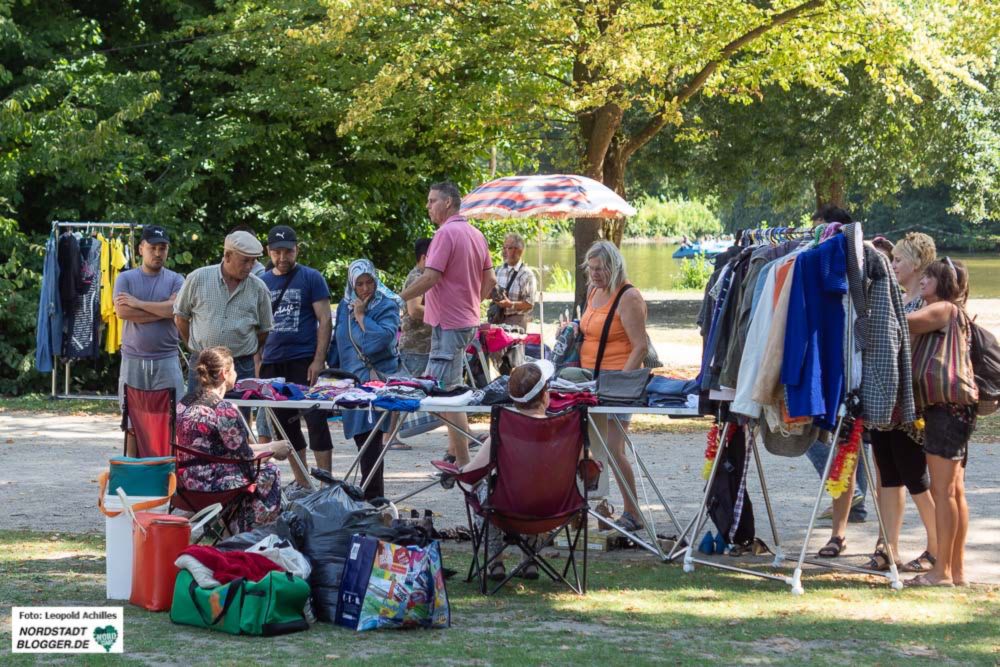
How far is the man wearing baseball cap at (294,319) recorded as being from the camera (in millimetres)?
8328

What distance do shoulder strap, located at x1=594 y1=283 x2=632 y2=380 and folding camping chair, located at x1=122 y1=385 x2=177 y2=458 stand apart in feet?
7.62

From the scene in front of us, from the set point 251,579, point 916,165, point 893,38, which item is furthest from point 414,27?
point 916,165

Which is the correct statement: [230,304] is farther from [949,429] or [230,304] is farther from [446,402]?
[949,429]

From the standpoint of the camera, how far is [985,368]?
611cm

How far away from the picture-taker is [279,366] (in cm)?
842

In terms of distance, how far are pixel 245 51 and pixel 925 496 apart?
11.6 m

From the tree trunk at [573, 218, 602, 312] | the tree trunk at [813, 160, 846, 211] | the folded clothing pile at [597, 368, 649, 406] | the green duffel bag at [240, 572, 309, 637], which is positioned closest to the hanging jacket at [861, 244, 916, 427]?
the folded clothing pile at [597, 368, 649, 406]

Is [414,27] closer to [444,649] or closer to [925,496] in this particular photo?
[925,496]

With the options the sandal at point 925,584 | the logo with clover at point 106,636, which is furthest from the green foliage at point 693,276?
the logo with clover at point 106,636

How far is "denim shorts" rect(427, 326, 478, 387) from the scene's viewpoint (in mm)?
8086

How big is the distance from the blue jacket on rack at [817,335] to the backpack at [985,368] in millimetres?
747

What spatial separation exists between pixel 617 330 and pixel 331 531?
233 cm

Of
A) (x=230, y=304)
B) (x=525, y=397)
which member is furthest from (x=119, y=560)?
(x=230, y=304)

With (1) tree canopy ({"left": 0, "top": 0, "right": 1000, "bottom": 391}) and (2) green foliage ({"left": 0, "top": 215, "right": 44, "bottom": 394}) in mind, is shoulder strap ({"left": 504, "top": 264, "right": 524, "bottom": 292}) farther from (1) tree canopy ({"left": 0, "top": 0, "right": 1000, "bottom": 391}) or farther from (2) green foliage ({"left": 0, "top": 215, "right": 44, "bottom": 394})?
(2) green foliage ({"left": 0, "top": 215, "right": 44, "bottom": 394})
